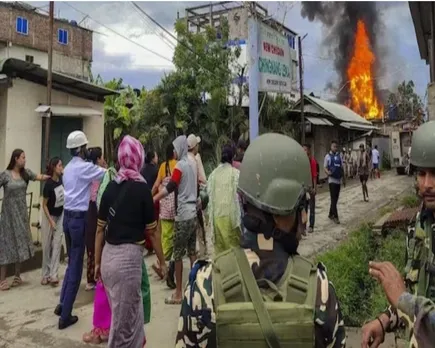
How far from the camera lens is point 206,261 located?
4.56ft

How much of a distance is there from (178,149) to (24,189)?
232 cm

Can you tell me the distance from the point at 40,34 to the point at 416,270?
102ft

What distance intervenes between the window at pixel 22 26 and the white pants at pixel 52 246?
84.6ft

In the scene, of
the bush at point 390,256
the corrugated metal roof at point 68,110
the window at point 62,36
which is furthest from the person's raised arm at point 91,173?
the window at point 62,36

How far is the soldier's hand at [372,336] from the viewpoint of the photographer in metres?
1.70

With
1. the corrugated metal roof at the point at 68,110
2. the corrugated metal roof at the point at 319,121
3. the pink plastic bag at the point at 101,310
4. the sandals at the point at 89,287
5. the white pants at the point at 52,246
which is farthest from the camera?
the corrugated metal roof at the point at 319,121

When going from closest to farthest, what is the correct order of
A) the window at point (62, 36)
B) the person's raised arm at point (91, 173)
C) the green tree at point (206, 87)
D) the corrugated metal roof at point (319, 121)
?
the person's raised arm at point (91, 173), the green tree at point (206, 87), the corrugated metal roof at point (319, 121), the window at point (62, 36)

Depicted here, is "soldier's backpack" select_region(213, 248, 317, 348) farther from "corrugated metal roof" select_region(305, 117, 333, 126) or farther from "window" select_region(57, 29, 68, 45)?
"window" select_region(57, 29, 68, 45)

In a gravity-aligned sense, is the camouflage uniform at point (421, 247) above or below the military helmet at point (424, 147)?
below

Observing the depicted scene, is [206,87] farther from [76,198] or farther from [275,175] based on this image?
[275,175]

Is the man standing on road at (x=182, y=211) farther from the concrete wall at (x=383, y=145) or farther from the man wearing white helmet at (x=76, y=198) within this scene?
the concrete wall at (x=383, y=145)

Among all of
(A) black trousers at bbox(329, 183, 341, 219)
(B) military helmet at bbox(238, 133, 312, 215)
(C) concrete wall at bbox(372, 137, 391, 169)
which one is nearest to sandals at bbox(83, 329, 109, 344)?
(B) military helmet at bbox(238, 133, 312, 215)

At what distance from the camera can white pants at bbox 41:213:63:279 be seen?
217 inches

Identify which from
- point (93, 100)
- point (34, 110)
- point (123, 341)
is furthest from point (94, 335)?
point (93, 100)
